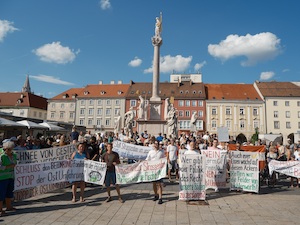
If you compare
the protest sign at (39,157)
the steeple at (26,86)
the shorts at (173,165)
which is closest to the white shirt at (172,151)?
the shorts at (173,165)

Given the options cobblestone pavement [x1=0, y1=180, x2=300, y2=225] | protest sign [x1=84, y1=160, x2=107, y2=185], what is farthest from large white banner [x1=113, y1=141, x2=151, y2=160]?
protest sign [x1=84, y1=160, x2=107, y2=185]

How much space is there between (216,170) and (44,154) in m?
6.09

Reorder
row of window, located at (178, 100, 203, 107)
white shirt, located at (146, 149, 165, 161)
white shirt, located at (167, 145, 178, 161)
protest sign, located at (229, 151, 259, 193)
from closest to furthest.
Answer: white shirt, located at (146, 149, 165, 161) → protest sign, located at (229, 151, 259, 193) → white shirt, located at (167, 145, 178, 161) → row of window, located at (178, 100, 203, 107)

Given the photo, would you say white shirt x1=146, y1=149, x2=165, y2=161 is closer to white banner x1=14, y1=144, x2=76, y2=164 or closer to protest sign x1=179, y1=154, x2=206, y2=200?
protest sign x1=179, y1=154, x2=206, y2=200

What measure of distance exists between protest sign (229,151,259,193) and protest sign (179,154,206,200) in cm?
198

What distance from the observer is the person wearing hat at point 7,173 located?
6238mm

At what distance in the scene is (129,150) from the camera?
11773 mm

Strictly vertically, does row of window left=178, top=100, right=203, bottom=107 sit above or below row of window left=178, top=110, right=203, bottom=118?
above

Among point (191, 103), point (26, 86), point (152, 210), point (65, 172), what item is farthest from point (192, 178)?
point (26, 86)

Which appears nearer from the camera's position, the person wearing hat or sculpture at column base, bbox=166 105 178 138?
the person wearing hat

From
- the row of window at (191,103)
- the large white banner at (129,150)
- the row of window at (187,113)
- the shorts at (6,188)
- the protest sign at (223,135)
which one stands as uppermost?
the row of window at (191,103)

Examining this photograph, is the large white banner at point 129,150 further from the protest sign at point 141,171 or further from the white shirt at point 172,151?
the protest sign at point 141,171

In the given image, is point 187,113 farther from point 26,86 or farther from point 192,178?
point 26,86

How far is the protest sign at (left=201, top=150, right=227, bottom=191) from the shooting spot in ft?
30.2
